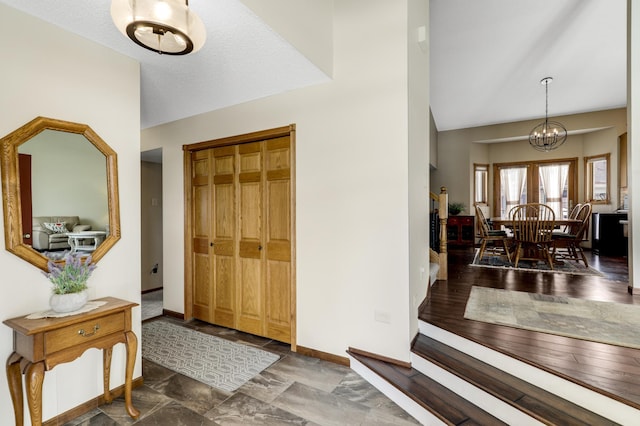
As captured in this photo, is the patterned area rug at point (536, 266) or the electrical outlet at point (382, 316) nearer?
the electrical outlet at point (382, 316)

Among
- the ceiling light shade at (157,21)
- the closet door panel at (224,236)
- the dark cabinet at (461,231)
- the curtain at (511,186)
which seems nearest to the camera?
the ceiling light shade at (157,21)

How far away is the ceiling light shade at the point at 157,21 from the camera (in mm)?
1413

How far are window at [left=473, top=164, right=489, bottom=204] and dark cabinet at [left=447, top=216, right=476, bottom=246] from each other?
2.92ft

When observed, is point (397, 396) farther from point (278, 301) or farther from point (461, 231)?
point (461, 231)

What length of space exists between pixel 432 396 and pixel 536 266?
409 cm

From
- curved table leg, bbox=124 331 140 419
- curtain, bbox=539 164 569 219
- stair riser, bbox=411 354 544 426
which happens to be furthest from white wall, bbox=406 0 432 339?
curtain, bbox=539 164 569 219

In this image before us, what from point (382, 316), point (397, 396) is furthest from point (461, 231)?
point (397, 396)

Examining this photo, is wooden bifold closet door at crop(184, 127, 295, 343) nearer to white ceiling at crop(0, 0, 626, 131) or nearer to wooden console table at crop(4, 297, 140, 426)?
white ceiling at crop(0, 0, 626, 131)

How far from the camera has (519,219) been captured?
15.6 ft

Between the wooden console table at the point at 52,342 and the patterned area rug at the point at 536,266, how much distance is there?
514cm

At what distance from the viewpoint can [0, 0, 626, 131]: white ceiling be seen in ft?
6.97

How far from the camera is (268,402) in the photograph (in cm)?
229

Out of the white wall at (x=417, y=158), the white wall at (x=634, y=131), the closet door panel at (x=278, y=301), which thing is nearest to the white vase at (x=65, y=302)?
the closet door panel at (x=278, y=301)

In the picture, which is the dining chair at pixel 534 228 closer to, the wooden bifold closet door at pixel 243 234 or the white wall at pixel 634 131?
the white wall at pixel 634 131
